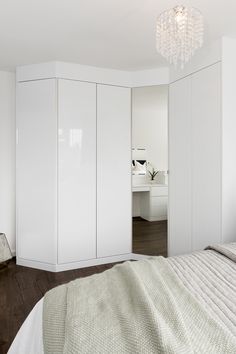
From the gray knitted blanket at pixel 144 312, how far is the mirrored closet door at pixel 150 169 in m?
2.05

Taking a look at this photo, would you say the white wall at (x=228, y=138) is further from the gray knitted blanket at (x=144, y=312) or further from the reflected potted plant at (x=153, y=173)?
the gray knitted blanket at (x=144, y=312)

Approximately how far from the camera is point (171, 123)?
10.7ft

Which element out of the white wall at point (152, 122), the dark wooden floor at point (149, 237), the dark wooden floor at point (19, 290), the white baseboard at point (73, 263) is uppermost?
the white wall at point (152, 122)

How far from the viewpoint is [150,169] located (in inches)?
137

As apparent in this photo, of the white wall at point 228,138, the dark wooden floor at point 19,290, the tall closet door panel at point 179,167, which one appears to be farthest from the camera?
the tall closet door panel at point 179,167

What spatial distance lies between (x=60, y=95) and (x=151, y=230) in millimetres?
2064

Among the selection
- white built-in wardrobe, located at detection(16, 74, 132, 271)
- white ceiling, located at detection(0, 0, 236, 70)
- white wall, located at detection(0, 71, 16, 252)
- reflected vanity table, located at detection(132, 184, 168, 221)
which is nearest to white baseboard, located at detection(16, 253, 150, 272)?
white built-in wardrobe, located at detection(16, 74, 132, 271)

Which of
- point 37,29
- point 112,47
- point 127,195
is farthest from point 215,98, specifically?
point 37,29

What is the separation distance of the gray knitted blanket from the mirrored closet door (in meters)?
2.05

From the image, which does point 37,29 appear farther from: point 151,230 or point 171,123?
point 151,230

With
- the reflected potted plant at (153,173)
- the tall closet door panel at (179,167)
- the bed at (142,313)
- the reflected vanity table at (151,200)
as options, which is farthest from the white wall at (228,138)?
the bed at (142,313)

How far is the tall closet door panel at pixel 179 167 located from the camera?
3.02m

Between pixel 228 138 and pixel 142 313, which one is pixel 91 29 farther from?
pixel 142 313

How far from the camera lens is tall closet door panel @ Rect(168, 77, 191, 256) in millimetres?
3021
